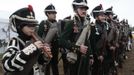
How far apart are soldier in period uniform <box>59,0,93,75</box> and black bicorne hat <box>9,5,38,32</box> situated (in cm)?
191

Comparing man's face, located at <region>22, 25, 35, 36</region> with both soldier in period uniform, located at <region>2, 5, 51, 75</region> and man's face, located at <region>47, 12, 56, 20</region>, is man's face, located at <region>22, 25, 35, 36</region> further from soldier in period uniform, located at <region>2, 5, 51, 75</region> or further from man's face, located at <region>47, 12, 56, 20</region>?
man's face, located at <region>47, 12, 56, 20</region>

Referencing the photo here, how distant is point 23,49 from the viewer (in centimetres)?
453

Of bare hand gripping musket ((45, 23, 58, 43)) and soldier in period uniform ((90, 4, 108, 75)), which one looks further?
soldier in period uniform ((90, 4, 108, 75))

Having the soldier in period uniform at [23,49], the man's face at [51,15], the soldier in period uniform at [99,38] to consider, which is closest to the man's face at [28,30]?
the soldier in period uniform at [23,49]

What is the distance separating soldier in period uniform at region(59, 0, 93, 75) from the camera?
6.73 meters

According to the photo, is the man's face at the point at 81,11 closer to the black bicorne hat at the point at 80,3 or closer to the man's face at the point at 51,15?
the black bicorne hat at the point at 80,3

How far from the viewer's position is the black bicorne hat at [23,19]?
477cm

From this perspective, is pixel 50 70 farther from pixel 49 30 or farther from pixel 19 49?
pixel 19 49

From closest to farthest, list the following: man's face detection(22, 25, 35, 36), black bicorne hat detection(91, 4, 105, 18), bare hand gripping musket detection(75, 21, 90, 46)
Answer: man's face detection(22, 25, 35, 36), bare hand gripping musket detection(75, 21, 90, 46), black bicorne hat detection(91, 4, 105, 18)

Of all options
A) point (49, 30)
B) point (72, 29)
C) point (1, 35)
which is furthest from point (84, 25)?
point (1, 35)

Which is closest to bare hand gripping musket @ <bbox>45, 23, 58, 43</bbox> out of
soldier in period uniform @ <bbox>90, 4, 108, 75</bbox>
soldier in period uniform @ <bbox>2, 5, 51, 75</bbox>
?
soldier in period uniform @ <bbox>90, 4, 108, 75</bbox>

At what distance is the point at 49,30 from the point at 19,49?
10.9ft

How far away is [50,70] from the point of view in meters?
8.12

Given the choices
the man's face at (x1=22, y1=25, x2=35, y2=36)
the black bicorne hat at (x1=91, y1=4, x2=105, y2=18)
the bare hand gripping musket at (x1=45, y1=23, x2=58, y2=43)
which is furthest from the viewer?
the black bicorne hat at (x1=91, y1=4, x2=105, y2=18)
